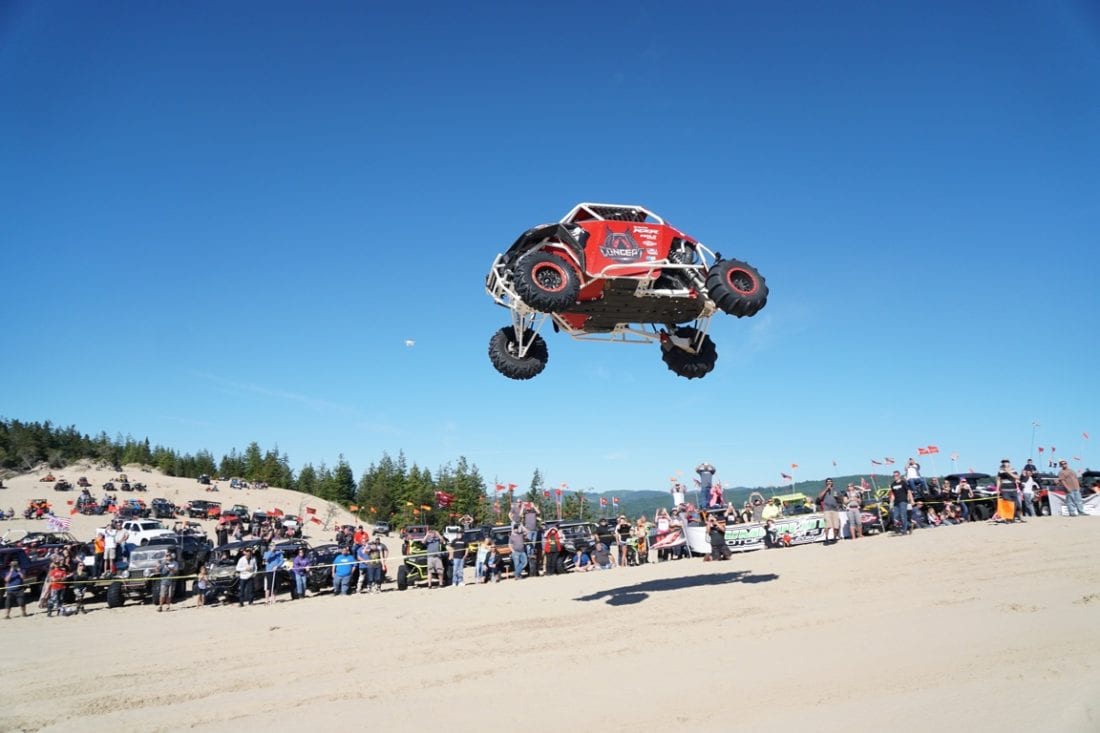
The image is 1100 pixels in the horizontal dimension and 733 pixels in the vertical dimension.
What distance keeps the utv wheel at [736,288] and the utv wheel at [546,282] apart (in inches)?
91.8

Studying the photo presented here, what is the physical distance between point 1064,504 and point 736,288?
16.8 metres

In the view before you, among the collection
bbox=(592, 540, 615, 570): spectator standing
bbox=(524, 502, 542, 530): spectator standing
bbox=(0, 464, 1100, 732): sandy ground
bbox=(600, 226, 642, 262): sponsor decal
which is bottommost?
bbox=(592, 540, 615, 570): spectator standing

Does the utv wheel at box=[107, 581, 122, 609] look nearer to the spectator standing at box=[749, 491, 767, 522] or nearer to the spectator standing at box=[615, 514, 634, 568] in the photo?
the spectator standing at box=[615, 514, 634, 568]

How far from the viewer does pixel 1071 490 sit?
18219 mm

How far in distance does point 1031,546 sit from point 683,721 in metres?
11.5

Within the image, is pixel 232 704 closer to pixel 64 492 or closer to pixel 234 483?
pixel 64 492

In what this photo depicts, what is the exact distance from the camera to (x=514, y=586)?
49.6 ft

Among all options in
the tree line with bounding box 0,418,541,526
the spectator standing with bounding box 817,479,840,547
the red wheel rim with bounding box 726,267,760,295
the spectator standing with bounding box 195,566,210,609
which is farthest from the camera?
the tree line with bounding box 0,418,541,526

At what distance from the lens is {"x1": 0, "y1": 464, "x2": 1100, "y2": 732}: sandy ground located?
573 cm

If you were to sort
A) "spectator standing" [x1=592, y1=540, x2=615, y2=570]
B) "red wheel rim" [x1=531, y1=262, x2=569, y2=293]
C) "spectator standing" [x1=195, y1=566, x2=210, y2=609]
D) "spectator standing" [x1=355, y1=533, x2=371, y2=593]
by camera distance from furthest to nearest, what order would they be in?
"spectator standing" [x1=592, y1=540, x2=615, y2=570]
"spectator standing" [x1=355, y1=533, x2=371, y2=593]
"spectator standing" [x1=195, y1=566, x2=210, y2=609]
"red wheel rim" [x1=531, y1=262, x2=569, y2=293]

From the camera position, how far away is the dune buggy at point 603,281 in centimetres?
920

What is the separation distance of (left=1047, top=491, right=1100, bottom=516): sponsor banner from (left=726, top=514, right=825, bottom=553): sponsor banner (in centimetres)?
768

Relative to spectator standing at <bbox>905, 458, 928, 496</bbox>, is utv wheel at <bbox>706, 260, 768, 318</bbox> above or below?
above

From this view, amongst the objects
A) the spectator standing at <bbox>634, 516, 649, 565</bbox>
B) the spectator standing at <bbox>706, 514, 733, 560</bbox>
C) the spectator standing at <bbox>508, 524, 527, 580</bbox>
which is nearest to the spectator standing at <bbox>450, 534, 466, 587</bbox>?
the spectator standing at <bbox>508, 524, 527, 580</bbox>
